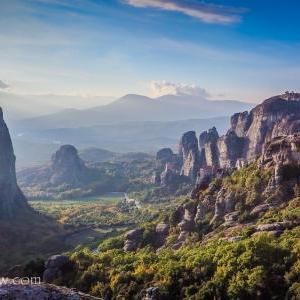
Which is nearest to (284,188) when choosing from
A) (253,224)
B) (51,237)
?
(253,224)

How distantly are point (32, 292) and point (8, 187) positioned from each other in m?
148

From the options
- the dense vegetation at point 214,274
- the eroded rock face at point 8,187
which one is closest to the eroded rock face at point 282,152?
the dense vegetation at point 214,274

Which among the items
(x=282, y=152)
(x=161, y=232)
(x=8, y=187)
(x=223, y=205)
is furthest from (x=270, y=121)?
(x=223, y=205)

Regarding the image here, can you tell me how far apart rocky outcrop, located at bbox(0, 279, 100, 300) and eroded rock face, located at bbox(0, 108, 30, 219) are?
13682 centimetres

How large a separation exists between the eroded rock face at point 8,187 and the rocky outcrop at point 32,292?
5386 inches

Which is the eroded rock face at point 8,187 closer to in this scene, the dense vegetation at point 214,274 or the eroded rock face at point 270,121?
the eroded rock face at point 270,121

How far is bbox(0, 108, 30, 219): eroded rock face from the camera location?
159 meters

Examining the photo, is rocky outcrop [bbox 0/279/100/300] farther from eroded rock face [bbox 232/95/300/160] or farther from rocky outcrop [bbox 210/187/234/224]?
eroded rock face [bbox 232/95/300/160]

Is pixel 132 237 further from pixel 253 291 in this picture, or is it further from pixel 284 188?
pixel 253 291

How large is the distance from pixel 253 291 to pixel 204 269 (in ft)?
19.9

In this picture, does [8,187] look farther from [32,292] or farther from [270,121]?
[32,292]

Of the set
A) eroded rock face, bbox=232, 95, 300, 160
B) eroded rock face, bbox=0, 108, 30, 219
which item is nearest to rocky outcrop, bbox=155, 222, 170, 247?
eroded rock face, bbox=0, 108, 30, 219

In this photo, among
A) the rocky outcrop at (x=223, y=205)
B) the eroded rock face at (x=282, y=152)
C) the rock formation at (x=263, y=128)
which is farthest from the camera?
the rock formation at (x=263, y=128)

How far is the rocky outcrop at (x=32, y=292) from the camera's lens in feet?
74.1
